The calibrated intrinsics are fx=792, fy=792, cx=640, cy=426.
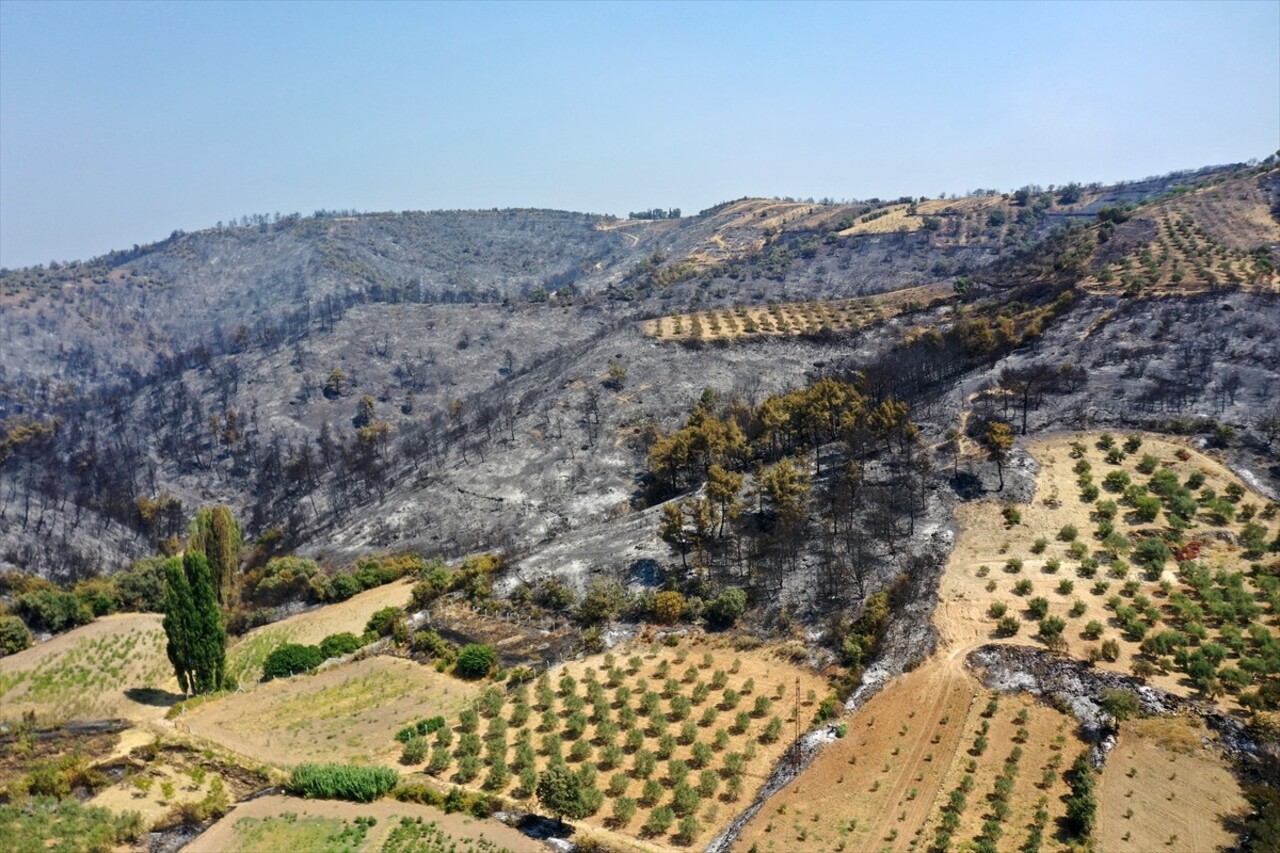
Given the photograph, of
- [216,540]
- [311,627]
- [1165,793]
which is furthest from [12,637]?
[1165,793]

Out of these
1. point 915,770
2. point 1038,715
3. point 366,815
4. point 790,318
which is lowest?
point 366,815

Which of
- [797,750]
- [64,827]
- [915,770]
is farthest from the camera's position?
[797,750]

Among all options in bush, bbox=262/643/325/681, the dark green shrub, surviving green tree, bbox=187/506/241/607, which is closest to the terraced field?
bush, bbox=262/643/325/681

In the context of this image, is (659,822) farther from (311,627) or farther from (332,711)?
(311,627)

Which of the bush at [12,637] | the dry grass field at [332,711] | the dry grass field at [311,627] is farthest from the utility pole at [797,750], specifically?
the bush at [12,637]

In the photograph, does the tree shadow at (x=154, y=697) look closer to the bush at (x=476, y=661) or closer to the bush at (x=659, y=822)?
the bush at (x=476, y=661)

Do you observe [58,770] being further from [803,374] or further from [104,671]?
[803,374]

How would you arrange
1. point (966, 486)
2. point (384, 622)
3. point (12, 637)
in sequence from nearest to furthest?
point (966, 486) < point (384, 622) < point (12, 637)
